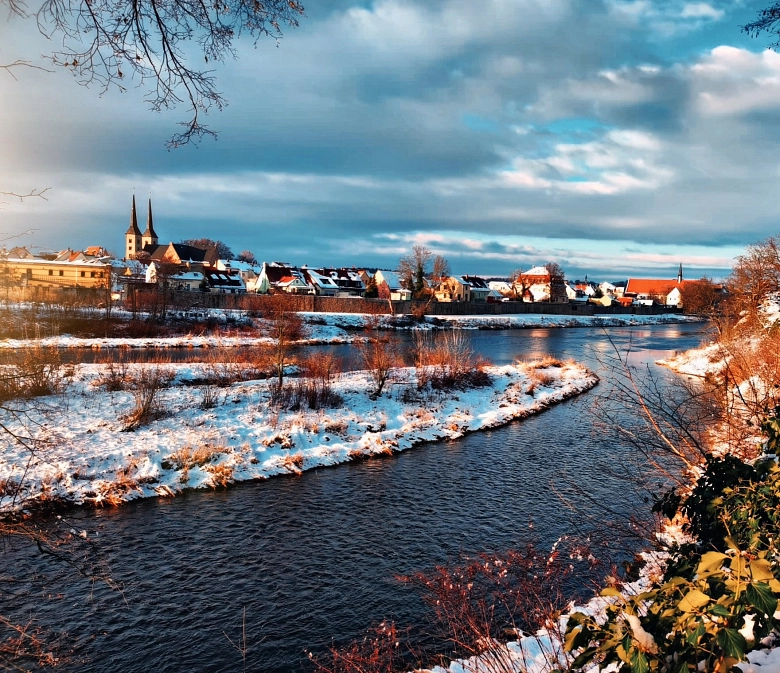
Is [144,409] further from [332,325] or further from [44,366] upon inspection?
[332,325]

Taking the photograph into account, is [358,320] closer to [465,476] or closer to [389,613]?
[465,476]

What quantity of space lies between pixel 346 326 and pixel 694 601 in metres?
53.2

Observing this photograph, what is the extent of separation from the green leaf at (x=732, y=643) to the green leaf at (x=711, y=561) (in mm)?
306

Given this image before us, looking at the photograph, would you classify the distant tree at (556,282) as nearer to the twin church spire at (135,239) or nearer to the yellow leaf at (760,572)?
the twin church spire at (135,239)

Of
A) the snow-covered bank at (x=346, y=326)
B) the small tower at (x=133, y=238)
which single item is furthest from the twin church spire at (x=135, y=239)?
the snow-covered bank at (x=346, y=326)

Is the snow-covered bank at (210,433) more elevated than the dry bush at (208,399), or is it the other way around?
the dry bush at (208,399)

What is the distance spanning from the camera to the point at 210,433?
50.4 feet

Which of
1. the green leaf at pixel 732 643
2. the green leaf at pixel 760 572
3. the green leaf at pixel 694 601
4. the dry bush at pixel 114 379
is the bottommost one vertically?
the dry bush at pixel 114 379

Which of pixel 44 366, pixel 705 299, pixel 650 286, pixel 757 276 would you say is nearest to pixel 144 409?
pixel 44 366

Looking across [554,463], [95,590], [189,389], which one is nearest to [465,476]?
[554,463]

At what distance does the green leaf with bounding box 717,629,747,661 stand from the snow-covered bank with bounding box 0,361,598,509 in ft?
29.6

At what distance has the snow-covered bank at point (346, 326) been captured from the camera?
34125 mm

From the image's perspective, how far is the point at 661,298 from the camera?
134250 mm

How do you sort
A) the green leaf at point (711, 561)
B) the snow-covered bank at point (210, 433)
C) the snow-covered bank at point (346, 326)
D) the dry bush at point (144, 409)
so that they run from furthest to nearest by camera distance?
1. the snow-covered bank at point (346, 326)
2. the dry bush at point (144, 409)
3. the snow-covered bank at point (210, 433)
4. the green leaf at point (711, 561)
